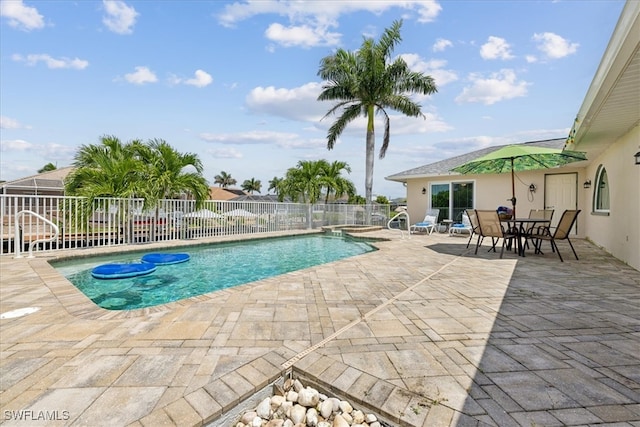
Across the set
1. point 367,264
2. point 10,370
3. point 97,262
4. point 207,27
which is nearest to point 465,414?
point 10,370

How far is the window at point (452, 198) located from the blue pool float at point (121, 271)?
12806mm

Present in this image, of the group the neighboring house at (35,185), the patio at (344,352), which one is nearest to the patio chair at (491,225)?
the patio at (344,352)

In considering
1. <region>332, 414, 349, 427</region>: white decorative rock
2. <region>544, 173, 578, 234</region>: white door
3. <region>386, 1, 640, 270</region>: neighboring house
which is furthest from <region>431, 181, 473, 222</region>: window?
<region>332, 414, 349, 427</region>: white decorative rock

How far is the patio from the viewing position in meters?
1.72

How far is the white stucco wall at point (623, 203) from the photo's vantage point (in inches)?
222

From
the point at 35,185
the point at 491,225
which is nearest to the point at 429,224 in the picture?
the point at 491,225

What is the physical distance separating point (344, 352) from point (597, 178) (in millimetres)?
10735

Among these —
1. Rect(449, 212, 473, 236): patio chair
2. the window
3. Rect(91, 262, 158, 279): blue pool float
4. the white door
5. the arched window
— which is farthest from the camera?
the window

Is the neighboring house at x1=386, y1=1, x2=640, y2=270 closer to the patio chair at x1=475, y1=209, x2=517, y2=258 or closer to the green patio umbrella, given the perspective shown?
the green patio umbrella

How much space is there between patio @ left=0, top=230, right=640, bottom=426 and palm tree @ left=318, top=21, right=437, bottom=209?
13.4 metres

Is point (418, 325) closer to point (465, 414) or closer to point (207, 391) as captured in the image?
point (465, 414)

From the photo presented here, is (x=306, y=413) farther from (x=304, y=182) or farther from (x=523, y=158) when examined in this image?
(x=304, y=182)

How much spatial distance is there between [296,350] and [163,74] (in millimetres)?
13277

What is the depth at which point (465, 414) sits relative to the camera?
1653 millimetres
